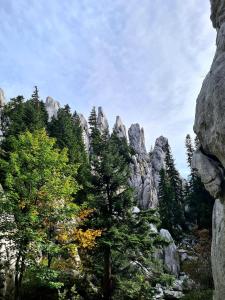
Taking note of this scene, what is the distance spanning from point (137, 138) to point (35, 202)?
80.0 metres

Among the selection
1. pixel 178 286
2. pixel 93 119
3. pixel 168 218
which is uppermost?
pixel 93 119

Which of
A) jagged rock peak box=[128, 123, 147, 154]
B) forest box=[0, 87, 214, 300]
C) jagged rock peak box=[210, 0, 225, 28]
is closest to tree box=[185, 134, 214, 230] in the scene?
forest box=[0, 87, 214, 300]

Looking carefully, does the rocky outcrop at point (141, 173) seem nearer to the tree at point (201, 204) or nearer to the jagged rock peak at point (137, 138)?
the jagged rock peak at point (137, 138)

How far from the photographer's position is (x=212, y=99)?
35.5 ft

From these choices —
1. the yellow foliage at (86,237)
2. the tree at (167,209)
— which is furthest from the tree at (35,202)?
the tree at (167,209)

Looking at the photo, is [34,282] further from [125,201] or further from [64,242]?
[125,201]

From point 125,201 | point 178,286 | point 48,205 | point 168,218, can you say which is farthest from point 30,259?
point 168,218

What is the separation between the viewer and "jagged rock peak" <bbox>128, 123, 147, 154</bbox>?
9266 cm

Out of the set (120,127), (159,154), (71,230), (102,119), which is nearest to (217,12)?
(71,230)

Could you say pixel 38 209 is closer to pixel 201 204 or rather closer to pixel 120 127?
pixel 201 204

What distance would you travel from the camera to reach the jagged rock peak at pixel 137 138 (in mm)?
92662

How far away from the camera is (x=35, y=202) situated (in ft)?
55.7

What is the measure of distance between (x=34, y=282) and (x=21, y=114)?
2897 centimetres

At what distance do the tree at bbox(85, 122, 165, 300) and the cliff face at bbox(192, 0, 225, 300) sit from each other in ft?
22.5
